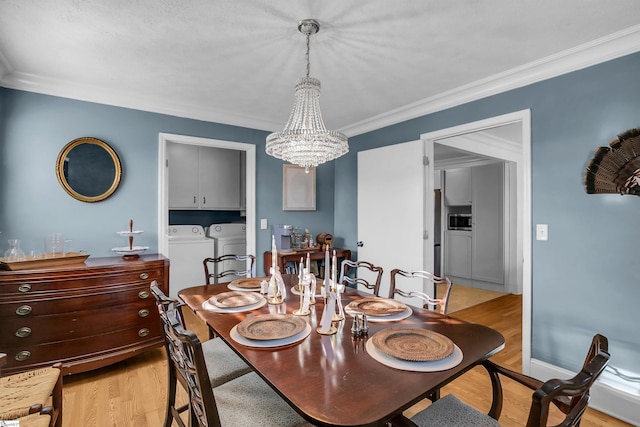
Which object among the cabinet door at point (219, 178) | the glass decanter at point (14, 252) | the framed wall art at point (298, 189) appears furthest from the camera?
the cabinet door at point (219, 178)

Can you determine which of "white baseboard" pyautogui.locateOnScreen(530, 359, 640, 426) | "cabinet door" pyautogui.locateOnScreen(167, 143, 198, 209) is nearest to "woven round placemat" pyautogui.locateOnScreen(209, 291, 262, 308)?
"white baseboard" pyautogui.locateOnScreen(530, 359, 640, 426)

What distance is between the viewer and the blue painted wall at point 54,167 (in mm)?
2479

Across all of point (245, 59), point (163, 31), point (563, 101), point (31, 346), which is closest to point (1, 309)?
point (31, 346)

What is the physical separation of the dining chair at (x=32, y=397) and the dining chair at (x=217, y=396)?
19.2 inches

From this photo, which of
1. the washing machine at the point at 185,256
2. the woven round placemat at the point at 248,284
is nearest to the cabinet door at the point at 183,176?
the washing machine at the point at 185,256

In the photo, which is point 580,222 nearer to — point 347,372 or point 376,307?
point 376,307

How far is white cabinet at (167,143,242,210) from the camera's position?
444 centimetres

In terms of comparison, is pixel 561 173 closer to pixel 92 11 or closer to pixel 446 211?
pixel 92 11

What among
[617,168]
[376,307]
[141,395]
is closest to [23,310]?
[141,395]

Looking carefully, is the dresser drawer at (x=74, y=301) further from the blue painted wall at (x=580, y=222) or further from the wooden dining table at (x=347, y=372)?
the blue painted wall at (x=580, y=222)

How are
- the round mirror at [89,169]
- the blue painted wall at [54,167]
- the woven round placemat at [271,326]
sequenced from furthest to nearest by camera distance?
1. the round mirror at [89,169]
2. the blue painted wall at [54,167]
3. the woven round placemat at [271,326]

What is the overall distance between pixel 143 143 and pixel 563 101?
3611mm

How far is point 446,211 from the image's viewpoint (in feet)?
18.9

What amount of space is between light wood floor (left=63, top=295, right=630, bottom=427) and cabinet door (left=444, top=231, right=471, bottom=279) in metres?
2.52
